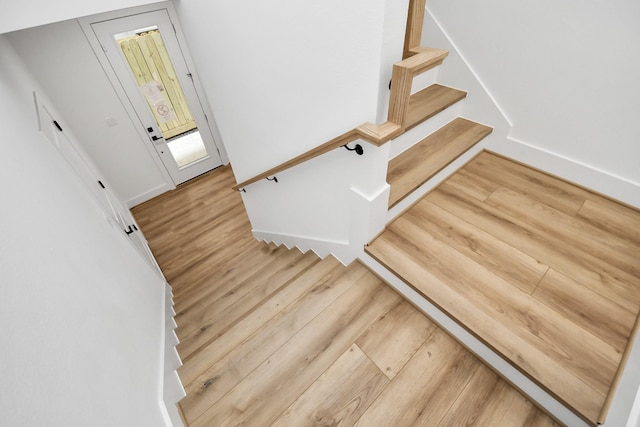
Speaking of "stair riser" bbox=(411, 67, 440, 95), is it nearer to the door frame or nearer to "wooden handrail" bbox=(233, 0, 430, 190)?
"wooden handrail" bbox=(233, 0, 430, 190)

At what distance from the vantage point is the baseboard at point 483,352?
1283mm

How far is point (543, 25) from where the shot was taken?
6.47 feet

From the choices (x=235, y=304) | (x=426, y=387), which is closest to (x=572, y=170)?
(x=426, y=387)

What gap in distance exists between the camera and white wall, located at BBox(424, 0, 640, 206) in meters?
1.77

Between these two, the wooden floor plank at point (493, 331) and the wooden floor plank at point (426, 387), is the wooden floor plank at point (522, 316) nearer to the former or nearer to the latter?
the wooden floor plank at point (493, 331)

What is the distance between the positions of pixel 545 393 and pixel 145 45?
6260 millimetres

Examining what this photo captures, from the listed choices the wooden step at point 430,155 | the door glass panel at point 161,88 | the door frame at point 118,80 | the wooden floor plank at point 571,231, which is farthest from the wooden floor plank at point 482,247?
the door glass panel at point 161,88

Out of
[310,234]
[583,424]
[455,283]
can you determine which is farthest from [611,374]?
[310,234]

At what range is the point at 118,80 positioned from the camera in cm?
381

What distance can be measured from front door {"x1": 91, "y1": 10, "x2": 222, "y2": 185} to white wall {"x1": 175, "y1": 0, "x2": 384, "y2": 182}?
6.55 ft

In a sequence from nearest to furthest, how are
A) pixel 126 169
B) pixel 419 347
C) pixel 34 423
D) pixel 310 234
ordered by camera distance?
pixel 34 423
pixel 419 347
pixel 310 234
pixel 126 169

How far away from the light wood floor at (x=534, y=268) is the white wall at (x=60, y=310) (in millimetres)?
1423

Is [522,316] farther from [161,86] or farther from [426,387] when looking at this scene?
[161,86]

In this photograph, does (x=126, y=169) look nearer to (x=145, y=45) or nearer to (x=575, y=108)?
(x=145, y=45)
